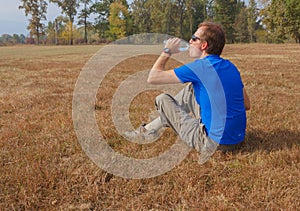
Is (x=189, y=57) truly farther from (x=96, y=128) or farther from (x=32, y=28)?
(x=32, y=28)

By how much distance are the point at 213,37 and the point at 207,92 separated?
23.3 inches

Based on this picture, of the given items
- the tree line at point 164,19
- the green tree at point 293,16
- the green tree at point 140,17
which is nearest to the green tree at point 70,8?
the tree line at point 164,19

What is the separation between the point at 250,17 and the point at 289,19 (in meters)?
19.0

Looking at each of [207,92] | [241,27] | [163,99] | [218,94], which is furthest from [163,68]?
[241,27]

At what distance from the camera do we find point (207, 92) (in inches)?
110

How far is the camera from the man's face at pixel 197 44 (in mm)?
2838

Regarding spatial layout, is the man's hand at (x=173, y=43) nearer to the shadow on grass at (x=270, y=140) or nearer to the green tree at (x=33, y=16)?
the shadow on grass at (x=270, y=140)

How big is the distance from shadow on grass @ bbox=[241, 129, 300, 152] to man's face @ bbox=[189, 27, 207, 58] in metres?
1.34

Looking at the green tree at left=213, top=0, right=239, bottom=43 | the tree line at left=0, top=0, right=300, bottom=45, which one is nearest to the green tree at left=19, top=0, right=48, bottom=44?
the tree line at left=0, top=0, right=300, bottom=45

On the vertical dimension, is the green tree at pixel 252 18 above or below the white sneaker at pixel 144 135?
above

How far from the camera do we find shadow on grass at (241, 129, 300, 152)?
3289mm

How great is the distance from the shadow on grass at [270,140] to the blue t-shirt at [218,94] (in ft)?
1.48

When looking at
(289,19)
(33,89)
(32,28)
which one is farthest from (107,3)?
(33,89)

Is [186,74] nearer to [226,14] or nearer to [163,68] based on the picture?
[163,68]
